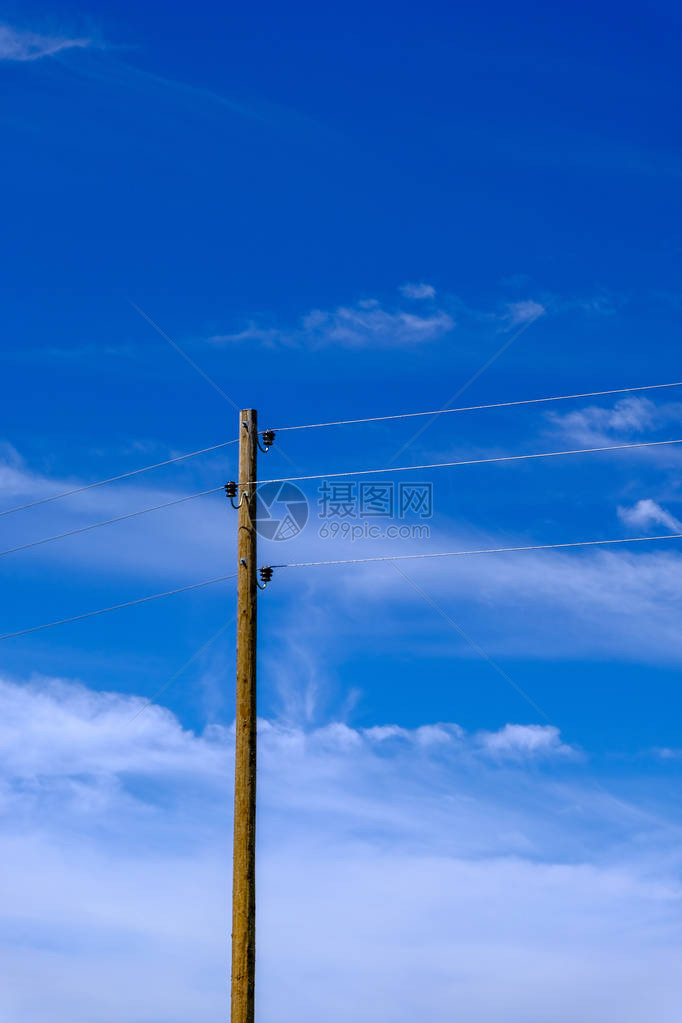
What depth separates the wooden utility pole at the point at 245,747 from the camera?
13.6 meters

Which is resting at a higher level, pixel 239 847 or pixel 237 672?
pixel 237 672

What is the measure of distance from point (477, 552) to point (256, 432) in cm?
372

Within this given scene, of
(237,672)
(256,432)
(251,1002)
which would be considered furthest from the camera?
(256,432)

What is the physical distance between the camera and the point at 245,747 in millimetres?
14312

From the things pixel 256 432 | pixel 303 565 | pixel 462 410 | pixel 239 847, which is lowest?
pixel 239 847

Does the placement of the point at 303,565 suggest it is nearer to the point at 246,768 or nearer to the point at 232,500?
the point at 232,500

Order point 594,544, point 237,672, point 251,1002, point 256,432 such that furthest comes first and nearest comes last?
point 594,544, point 256,432, point 237,672, point 251,1002

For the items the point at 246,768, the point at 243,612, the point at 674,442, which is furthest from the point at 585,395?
the point at 246,768

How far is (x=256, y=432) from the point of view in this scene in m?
15.7

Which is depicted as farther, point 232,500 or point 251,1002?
point 232,500

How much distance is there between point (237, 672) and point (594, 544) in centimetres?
574

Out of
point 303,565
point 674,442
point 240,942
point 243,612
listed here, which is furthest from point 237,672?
point 674,442

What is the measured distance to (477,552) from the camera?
54.4 feet

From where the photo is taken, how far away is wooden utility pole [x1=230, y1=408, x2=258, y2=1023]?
1355 cm
